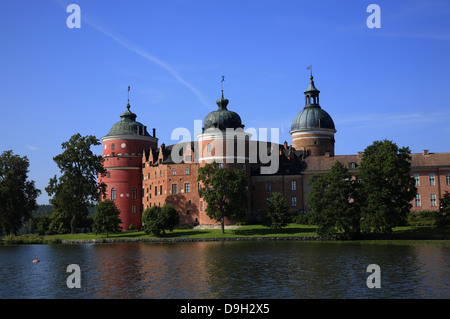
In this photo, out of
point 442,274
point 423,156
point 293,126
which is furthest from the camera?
point 293,126

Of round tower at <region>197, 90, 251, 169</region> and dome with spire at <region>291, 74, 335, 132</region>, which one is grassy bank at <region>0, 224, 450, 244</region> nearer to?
round tower at <region>197, 90, 251, 169</region>

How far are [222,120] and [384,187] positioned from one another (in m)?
29.1

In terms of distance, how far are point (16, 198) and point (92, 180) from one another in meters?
13.0

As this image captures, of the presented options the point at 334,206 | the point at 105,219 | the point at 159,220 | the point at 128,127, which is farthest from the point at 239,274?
the point at 128,127

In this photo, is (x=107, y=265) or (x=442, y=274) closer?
(x=442, y=274)

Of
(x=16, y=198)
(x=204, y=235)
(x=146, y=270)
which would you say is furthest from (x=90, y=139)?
(x=146, y=270)

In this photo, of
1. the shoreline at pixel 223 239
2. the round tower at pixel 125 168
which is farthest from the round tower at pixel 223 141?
the round tower at pixel 125 168

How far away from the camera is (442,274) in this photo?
3119 centimetres

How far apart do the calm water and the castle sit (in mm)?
33390

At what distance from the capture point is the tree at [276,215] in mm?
69438

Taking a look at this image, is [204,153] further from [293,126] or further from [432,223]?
[432,223]

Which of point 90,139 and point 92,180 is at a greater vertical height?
point 90,139

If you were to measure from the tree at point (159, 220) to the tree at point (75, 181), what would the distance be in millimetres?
11199
